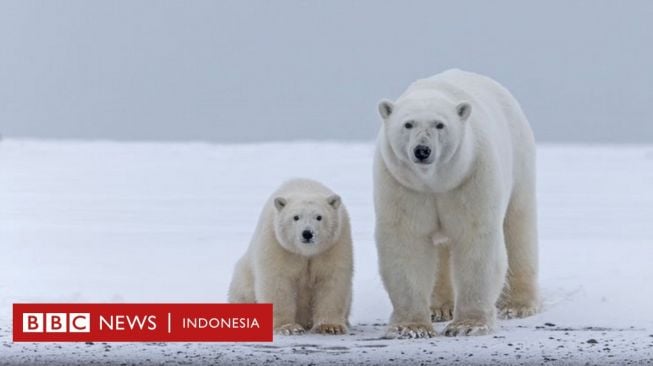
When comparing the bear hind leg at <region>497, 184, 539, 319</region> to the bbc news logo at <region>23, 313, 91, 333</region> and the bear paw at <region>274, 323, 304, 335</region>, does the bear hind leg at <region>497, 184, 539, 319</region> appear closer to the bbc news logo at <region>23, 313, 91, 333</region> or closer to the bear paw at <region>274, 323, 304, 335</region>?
the bear paw at <region>274, 323, 304, 335</region>

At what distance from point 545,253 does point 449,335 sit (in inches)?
159

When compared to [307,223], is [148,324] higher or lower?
lower

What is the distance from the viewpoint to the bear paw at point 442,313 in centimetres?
785

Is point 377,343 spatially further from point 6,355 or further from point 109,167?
point 109,167

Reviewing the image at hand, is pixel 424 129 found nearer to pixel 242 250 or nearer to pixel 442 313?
pixel 442 313

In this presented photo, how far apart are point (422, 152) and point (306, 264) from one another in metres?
1.17

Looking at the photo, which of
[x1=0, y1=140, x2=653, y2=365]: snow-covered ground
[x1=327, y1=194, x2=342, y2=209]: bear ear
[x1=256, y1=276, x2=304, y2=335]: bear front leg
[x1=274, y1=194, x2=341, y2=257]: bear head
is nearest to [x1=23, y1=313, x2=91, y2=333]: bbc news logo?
[x1=0, y1=140, x2=653, y2=365]: snow-covered ground

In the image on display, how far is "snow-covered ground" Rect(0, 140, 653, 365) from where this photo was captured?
19.7 feet

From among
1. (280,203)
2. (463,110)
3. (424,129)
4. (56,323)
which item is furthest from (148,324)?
(463,110)

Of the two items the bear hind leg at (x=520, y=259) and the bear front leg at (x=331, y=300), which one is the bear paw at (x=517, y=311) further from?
the bear front leg at (x=331, y=300)

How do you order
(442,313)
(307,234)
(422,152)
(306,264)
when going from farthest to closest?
(442,313) → (306,264) → (307,234) → (422,152)

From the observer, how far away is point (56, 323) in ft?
→ 22.0

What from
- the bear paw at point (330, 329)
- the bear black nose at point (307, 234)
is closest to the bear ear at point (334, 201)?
the bear black nose at point (307, 234)

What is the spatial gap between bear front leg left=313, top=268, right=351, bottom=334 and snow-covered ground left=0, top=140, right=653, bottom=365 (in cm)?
17
